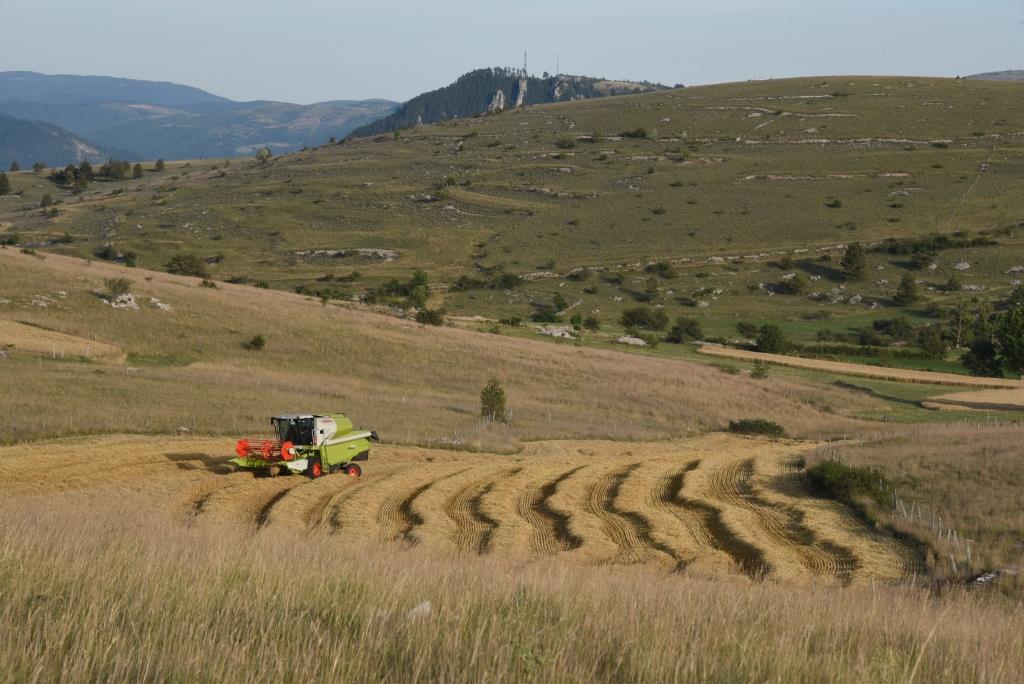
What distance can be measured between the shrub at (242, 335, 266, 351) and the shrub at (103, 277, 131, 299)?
857 centimetres

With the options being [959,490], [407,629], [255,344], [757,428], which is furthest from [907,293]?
[407,629]

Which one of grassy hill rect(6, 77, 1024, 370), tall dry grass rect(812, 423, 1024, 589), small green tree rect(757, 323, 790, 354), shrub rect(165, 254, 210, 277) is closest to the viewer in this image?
tall dry grass rect(812, 423, 1024, 589)

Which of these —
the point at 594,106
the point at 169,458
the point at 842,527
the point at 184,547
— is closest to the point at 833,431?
the point at 842,527

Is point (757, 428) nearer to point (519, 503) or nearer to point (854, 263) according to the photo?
point (519, 503)

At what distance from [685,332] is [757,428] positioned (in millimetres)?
34636

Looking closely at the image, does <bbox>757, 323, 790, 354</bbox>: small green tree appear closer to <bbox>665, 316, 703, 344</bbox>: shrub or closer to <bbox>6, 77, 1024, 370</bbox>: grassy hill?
<bbox>665, 316, 703, 344</bbox>: shrub

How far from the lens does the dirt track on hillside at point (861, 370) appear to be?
5809 centimetres

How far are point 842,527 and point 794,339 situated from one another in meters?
59.0

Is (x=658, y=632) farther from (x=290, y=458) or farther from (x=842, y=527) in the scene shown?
(x=290, y=458)

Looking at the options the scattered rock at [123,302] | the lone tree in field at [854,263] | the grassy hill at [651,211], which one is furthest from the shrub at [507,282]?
the scattered rock at [123,302]

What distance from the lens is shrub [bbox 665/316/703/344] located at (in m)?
74.3

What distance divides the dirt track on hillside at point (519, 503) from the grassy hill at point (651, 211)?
50.7 m

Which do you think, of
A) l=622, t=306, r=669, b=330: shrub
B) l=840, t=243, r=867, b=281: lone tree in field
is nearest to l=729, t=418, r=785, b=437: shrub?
l=622, t=306, r=669, b=330: shrub

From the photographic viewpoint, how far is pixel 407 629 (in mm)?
5918
